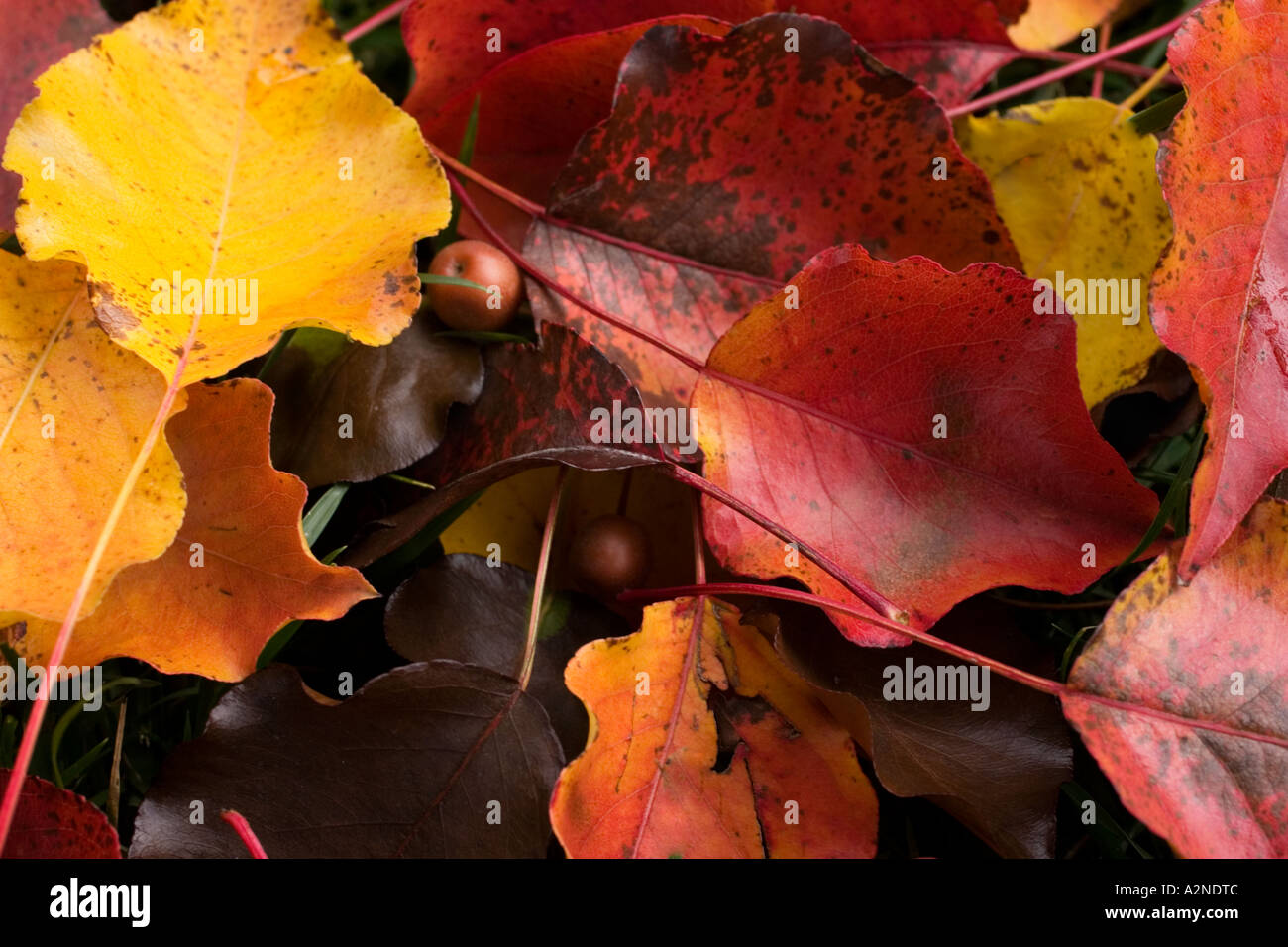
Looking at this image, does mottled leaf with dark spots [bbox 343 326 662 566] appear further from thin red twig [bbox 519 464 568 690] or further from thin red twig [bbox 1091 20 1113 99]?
thin red twig [bbox 1091 20 1113 99]

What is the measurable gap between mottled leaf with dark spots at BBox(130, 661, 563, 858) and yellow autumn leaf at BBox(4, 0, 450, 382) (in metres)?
0.18

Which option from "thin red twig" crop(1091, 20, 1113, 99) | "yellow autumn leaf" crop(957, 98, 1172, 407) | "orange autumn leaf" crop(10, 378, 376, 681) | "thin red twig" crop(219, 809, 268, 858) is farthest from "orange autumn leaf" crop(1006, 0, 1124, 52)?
"thin red twig" crop(219, 809, 268, 858)

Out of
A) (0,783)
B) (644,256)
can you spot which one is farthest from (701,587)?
(0,783)

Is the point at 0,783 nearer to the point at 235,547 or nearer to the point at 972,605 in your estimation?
the point at 235,547

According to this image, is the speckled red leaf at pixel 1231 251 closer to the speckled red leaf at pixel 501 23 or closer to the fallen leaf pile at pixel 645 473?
the fallen leaf pile at pixel 645 473

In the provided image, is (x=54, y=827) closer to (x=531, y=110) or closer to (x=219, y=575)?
(x=219, y=575)

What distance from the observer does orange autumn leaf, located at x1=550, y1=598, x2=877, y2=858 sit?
574mm

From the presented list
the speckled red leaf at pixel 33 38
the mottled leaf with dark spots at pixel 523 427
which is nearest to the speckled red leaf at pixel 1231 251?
the mottled leaf with dark spots at pixel 523 427

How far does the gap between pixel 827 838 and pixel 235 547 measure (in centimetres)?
35

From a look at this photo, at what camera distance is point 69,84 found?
22.6 inches

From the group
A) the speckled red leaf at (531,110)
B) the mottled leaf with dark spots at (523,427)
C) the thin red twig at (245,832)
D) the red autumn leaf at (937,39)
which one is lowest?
the thin red twig at (245,832)

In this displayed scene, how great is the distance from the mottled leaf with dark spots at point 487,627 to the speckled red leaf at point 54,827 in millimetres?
171

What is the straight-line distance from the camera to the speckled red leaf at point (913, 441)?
1.96ft

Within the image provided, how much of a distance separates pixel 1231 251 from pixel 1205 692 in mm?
226
